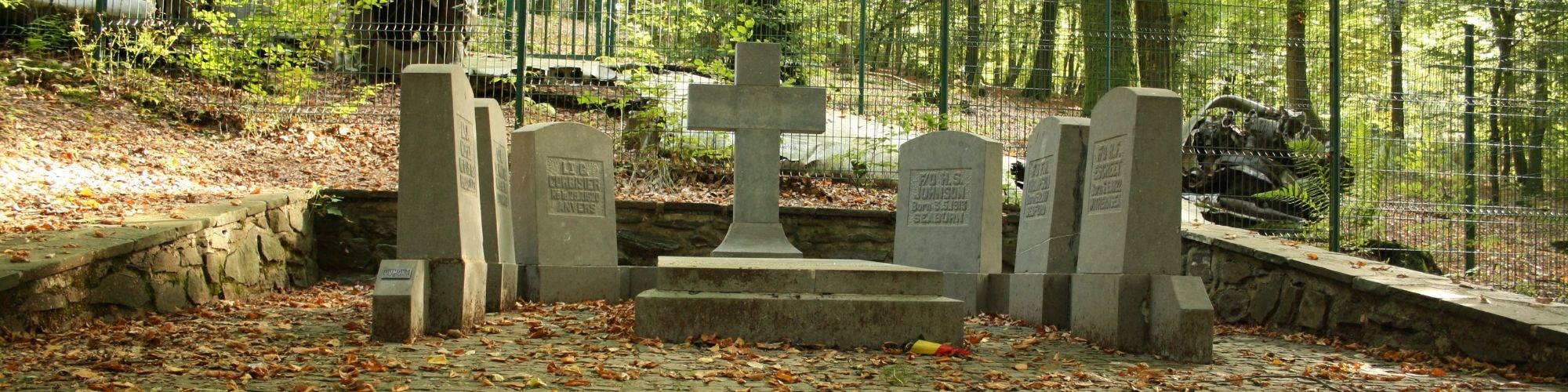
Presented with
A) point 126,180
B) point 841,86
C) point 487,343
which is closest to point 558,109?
point 841,86

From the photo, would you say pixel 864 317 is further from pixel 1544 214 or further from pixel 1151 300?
pixel 1544 214

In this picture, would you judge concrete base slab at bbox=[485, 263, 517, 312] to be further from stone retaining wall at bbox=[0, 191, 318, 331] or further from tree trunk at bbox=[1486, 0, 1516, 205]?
tree trunk at bbox=[1486, 0, 1516, 205]

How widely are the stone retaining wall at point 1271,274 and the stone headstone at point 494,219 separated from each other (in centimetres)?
216

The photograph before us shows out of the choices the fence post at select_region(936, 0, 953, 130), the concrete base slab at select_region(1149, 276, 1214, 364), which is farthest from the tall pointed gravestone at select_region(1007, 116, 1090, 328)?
the fence post at select_region(936, 0, 953, 130)

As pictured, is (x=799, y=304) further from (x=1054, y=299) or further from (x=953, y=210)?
(x=953, y=210)

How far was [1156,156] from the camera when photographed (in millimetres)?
5961

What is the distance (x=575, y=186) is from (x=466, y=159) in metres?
2.02

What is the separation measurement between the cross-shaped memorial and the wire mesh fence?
2270mm

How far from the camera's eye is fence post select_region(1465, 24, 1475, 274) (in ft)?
31.1

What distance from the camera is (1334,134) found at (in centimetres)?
992

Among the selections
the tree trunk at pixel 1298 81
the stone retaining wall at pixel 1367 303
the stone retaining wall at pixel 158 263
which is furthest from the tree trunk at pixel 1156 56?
the stone retaining wall at pixel 158 263

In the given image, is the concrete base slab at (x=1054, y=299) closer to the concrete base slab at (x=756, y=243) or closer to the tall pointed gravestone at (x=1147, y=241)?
the tall pointed gravestone at (x=1147, y=241)

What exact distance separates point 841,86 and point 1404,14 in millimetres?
4920

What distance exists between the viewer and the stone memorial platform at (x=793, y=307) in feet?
19.4
